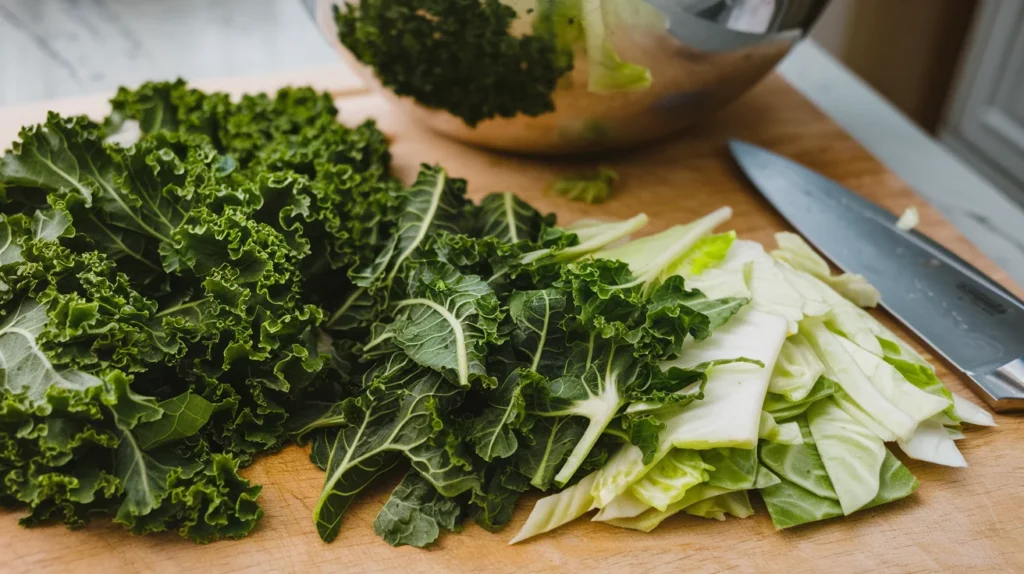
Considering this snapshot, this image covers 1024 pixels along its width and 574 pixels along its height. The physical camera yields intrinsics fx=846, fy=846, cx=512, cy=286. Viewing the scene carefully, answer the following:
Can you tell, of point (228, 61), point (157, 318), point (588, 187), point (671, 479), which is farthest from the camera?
point (228, 61)

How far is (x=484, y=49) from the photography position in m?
2.09

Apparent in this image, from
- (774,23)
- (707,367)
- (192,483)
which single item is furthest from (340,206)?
(774,23)

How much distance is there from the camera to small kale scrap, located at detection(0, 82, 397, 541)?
1.43 m

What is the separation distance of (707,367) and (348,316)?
0.77 metres

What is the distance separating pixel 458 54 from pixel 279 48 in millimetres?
1571

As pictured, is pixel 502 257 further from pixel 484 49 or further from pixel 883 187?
pixel 883 187

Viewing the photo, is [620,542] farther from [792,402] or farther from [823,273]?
[823,273]

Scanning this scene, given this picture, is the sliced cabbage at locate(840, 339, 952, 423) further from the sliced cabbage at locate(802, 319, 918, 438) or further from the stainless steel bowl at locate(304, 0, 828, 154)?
the stainless steel bowl at locate(304, 0, 828, 154)

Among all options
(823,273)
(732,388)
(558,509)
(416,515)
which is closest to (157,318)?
(416,515)

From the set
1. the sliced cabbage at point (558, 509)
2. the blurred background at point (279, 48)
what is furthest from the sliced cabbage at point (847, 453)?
the blurred background at point (279, 48)

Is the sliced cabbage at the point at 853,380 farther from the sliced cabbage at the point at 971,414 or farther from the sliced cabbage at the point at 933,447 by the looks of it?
the sliced cabbage at the point at 971,414

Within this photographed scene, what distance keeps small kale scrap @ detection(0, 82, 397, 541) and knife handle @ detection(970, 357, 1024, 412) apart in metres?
1.37

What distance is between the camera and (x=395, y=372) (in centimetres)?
163

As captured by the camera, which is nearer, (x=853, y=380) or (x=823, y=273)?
(x=853, y=380)
